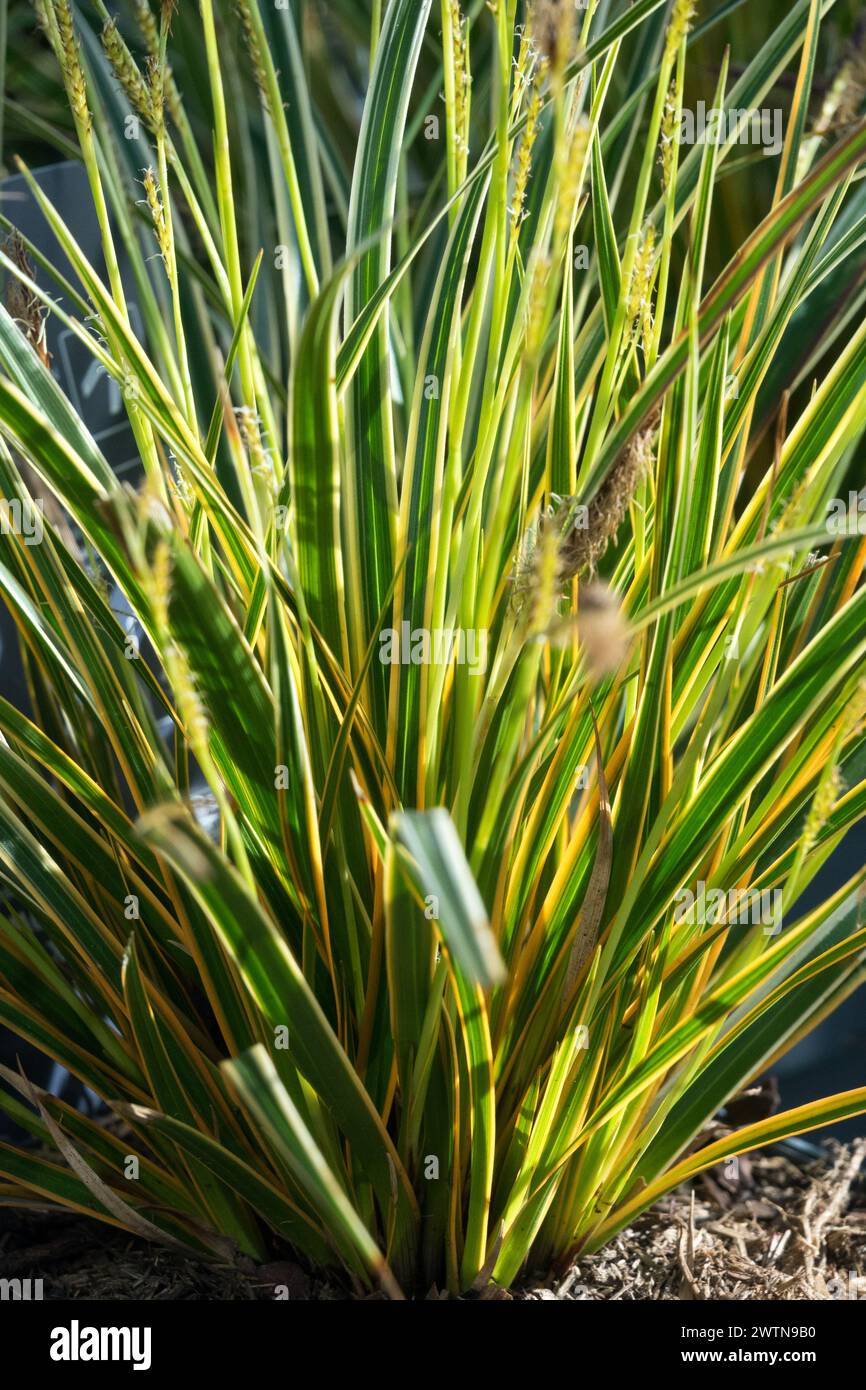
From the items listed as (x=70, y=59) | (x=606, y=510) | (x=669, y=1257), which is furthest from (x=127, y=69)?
(x=669, y=1257)

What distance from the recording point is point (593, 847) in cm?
56

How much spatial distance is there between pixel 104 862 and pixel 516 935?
10.1 inches

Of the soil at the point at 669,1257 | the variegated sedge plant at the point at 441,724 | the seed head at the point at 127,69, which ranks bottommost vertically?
the soil at the point at 669,1257

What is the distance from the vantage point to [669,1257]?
681 mm

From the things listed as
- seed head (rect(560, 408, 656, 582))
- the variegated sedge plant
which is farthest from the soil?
seed head (rect(560, 408, 656, 582))

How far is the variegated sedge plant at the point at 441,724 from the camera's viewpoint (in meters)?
0.46

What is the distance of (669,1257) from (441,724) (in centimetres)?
41

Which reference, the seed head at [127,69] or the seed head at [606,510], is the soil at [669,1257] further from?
the seed head at [127,69]

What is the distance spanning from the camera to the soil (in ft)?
2.04

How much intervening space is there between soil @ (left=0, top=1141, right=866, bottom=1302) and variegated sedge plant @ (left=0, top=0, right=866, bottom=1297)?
1.1 inches

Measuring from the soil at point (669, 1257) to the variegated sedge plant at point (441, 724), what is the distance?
0.03 m

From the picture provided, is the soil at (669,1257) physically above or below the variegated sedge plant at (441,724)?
below

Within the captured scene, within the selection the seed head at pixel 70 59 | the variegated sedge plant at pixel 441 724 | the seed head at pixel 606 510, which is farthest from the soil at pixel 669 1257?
the seed head at pixel 70 59
